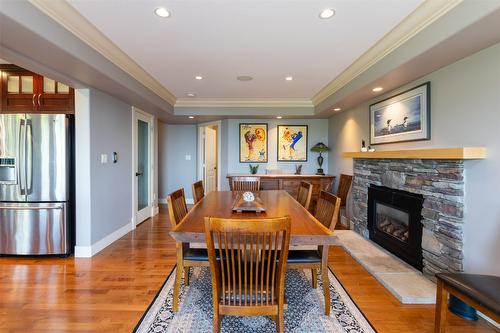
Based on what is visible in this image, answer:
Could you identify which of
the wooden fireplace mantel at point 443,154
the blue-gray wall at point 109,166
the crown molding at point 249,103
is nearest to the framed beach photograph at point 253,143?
the crown molding at point 249,103

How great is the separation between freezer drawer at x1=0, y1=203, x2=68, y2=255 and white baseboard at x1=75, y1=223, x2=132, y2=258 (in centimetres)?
18

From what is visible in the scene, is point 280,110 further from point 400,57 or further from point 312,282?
point 312,282

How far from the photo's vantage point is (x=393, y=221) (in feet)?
10.6

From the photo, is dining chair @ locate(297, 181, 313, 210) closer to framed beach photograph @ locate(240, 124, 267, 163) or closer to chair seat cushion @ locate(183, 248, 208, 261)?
chair seat cushion @ locate(183, 248, 208, 261)

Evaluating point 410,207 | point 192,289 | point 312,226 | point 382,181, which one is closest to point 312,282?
point 312,226

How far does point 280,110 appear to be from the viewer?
505cm

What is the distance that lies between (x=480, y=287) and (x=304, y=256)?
3.45 ft

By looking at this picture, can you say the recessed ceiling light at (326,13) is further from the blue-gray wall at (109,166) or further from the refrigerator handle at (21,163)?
the refrigerator handle at (21,163)

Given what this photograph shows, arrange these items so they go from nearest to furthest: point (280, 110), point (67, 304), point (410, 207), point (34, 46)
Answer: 1. point (34, 46)
2. point (67, 304)
3. point (410, 207)
4. point (280, 110)

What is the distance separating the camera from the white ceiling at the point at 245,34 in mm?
1930

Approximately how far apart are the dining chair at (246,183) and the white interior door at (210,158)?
278 centimetres

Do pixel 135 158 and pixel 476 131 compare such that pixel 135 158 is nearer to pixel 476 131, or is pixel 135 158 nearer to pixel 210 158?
pixel 210 158

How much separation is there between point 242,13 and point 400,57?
1474 mm

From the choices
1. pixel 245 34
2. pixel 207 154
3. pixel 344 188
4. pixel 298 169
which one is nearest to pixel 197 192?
pixel 245 34
